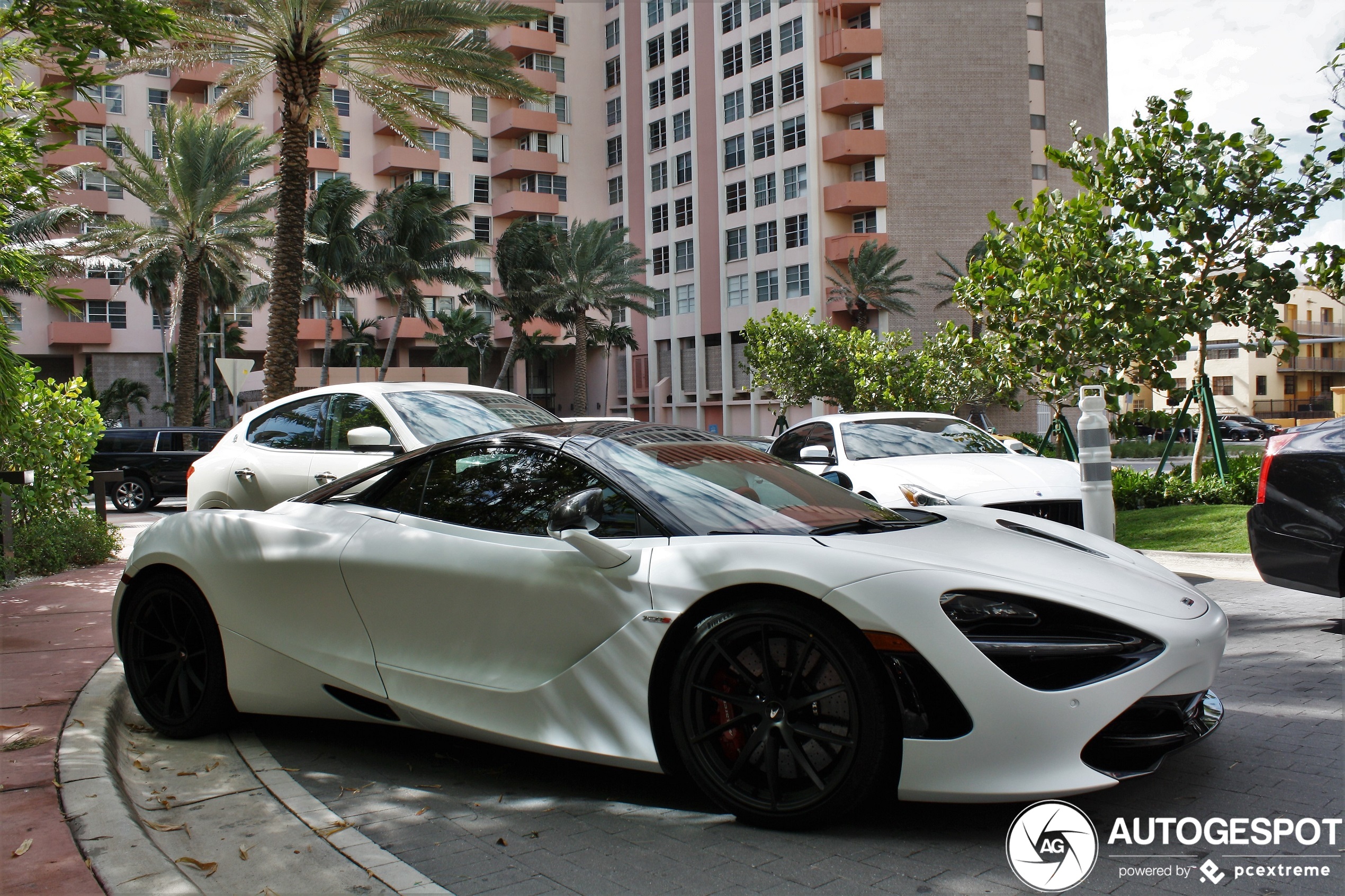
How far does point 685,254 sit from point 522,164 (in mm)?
11714

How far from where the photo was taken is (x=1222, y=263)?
13734mm

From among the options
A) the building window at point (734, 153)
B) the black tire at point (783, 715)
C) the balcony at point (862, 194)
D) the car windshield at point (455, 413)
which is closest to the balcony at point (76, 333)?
the building window at point (734, 153)

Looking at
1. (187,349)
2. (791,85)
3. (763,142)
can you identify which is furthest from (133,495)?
(791,85)

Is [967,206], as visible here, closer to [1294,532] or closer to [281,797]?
[1294,532]

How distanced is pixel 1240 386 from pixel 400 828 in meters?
95.4

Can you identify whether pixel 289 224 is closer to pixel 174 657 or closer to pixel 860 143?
pixel 174 657

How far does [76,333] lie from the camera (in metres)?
53.9

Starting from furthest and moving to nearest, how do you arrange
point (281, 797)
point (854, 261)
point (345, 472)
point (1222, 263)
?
1. point (854, 261)
2. point (1222, 263)
3. point (345, 472)
4. point (281, 797)

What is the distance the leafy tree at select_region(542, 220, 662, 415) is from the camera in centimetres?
4997

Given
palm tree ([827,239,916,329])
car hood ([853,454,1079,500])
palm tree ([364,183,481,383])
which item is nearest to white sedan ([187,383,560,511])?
car hood ([853,454,1079,500])

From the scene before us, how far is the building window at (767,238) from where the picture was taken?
56.4 m

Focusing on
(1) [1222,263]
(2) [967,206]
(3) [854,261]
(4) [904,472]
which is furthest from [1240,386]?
(4) [904,472]

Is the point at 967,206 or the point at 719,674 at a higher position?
the point at 967,206

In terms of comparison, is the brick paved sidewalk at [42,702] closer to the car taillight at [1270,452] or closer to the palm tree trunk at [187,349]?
the car taillight at [1270,452]
